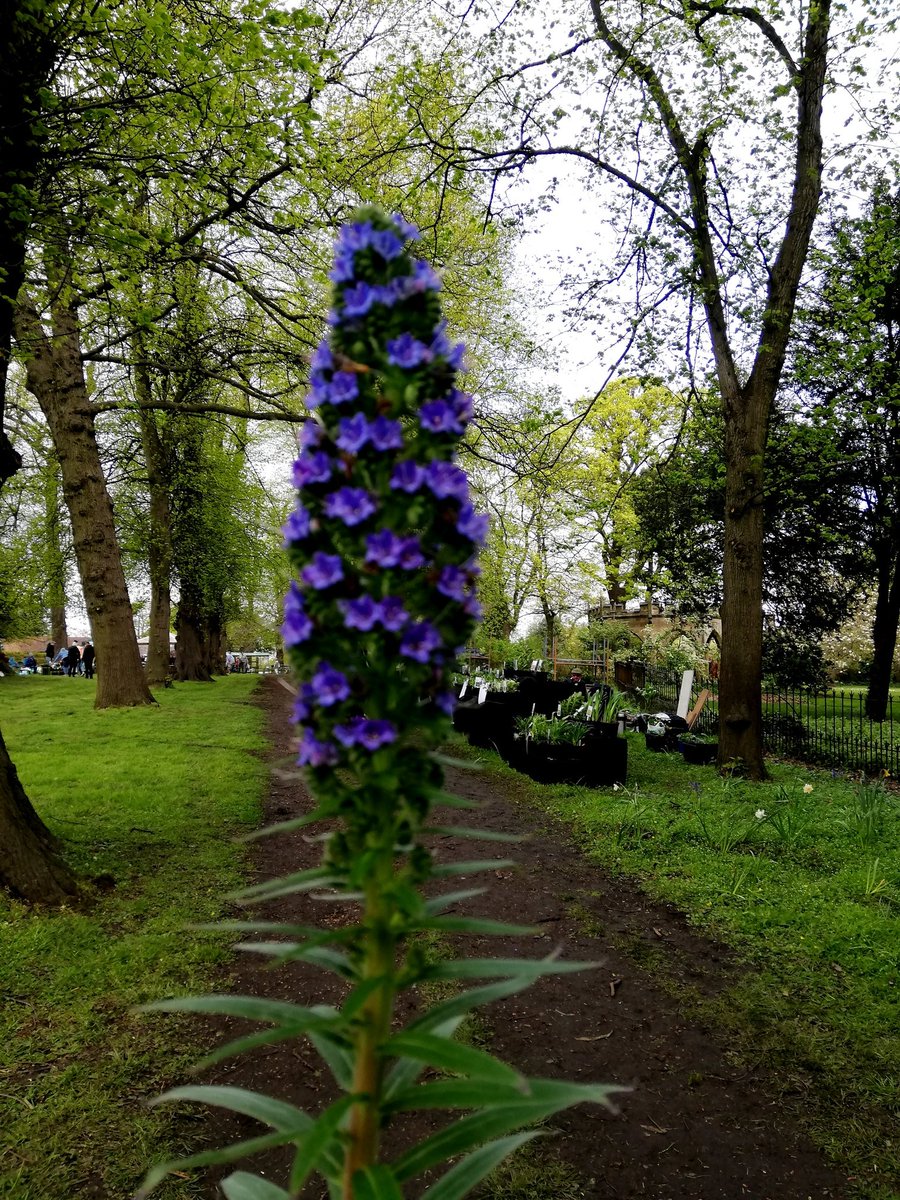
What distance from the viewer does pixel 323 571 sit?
118cm

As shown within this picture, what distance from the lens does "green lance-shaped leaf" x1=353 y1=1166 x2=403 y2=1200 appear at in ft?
3.38

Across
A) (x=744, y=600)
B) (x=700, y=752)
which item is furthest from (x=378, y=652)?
(x=700, y=752)

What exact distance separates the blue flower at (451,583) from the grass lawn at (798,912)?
3171mm

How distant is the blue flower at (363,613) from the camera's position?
1.15m

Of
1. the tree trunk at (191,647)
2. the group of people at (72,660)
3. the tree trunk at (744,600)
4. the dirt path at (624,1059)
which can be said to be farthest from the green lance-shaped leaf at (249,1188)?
the group of people at (72,660)

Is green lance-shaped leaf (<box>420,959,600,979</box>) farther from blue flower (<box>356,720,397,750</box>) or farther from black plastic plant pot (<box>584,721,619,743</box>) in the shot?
black plastic plant pot (<box>584,721,619,743</box>)

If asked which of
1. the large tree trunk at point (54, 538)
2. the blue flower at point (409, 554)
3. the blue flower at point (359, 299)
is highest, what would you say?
the large tree trunk at point (54, 538)

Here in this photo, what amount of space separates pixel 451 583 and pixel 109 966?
4.10m

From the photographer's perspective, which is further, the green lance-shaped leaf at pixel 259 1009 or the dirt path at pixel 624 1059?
the dirt path at pixel 624 1059

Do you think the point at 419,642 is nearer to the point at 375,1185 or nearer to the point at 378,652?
the point at 378,652

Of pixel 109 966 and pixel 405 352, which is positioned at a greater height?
pixel 405 352

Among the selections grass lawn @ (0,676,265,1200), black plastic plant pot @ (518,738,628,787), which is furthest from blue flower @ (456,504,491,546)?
black plastic plant pot @ (518,738,628,787)

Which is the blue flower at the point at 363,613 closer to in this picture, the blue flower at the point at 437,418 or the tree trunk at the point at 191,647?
the blue flower at the point at 437,418

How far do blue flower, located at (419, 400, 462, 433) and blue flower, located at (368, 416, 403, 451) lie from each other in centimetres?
5
